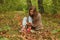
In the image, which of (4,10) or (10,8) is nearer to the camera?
(4,10)

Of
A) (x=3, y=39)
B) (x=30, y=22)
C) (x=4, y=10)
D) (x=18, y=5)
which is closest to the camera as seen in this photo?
(x=3, y=39)

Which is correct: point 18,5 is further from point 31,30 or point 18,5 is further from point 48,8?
point 31,30

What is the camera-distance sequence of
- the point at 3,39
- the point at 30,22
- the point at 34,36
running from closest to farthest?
the point at 3,39, the point at 34,36, the point at 30,22

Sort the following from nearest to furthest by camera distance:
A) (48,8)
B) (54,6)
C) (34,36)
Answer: (34,36) → (54,6) → (48,8)

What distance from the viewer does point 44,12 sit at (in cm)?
2172

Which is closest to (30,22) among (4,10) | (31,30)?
(31,30)

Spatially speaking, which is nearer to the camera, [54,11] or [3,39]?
[3,39]

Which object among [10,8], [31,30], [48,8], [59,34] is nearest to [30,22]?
[31,30]

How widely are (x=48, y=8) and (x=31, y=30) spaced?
1026 cm

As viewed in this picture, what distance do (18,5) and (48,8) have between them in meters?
7.41

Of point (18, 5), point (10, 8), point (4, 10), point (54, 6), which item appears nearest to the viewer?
point (54, 6)

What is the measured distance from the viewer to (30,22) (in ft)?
36.3

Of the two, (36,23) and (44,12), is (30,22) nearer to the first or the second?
(36,23)

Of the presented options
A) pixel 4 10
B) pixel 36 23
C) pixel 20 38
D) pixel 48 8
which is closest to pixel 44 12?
pixel 48 8
